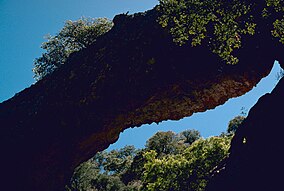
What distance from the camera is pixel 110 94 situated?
19.3 metres

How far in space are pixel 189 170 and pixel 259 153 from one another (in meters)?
14.8

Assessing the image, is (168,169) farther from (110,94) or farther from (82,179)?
(82,179)

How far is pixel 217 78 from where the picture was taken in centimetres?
1839

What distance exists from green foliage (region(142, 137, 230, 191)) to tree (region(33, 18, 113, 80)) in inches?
597

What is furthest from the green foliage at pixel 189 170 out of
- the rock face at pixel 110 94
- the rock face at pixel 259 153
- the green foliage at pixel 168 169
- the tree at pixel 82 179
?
the tree at pixel 82 179

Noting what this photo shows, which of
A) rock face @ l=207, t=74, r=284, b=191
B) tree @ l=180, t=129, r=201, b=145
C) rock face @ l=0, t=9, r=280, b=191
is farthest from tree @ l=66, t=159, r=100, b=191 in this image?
rock face @ l=207, t=74, r=284, b=191

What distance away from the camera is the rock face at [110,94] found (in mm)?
18188

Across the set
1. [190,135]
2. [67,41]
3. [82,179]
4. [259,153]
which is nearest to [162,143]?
[190,135]

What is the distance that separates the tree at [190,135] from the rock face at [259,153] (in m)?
53.0

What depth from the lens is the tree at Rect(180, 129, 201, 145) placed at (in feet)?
227

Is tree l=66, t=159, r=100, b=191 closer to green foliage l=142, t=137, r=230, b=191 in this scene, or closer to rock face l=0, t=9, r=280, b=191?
green foliage l=142, t=137, r=230, b=191

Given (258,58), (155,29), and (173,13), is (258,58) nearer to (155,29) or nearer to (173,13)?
(155,29)

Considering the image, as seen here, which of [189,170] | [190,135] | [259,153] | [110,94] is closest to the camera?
[259,153]

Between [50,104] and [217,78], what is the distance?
10.3 metres
